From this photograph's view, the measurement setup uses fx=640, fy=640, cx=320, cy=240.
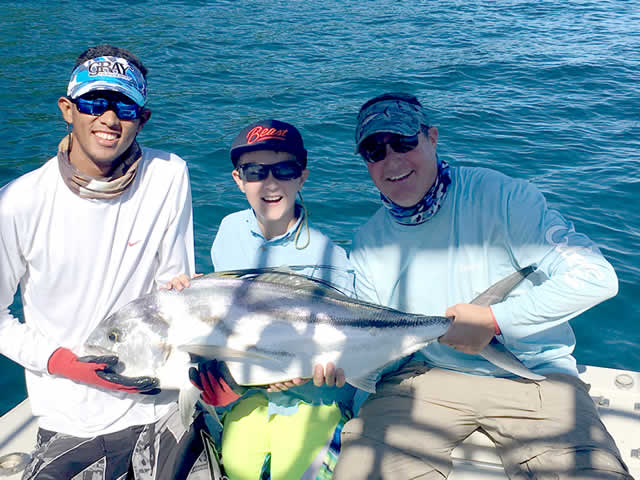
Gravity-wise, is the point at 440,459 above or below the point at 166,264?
below

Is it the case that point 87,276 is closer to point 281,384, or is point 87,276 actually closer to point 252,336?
point 252,336

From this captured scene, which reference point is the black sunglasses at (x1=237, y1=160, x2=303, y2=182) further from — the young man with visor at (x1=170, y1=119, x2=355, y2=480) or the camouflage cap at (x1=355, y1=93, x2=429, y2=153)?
the camouflage cap at (x1=355, y1=93, x2=429, y2=153)

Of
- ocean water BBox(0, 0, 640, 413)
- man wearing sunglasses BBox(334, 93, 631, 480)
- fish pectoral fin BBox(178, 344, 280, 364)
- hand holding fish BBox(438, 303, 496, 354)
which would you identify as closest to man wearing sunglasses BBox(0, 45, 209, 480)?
fish pectoral fin BBox(178, 344, 280, 364)

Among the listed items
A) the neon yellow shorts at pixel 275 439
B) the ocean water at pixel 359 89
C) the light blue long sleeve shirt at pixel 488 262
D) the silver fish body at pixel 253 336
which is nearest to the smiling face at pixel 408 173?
the light blue long sleeve shirt at pixel 488 262

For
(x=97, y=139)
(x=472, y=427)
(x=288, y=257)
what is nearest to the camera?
(x=97, y=139)

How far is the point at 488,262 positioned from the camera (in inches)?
111

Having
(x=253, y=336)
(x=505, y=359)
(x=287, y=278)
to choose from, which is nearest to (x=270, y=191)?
(x=287, y=278)

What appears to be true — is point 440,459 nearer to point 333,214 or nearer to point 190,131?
point 333,214

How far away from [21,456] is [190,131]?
21.2 feet

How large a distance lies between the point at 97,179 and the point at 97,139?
16 cm

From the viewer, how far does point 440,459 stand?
103 inches

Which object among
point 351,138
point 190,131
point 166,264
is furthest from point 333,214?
point 166,264

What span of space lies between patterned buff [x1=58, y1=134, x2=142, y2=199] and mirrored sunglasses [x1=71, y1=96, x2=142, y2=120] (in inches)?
6.4

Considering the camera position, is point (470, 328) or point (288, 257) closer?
point (470, 328)
